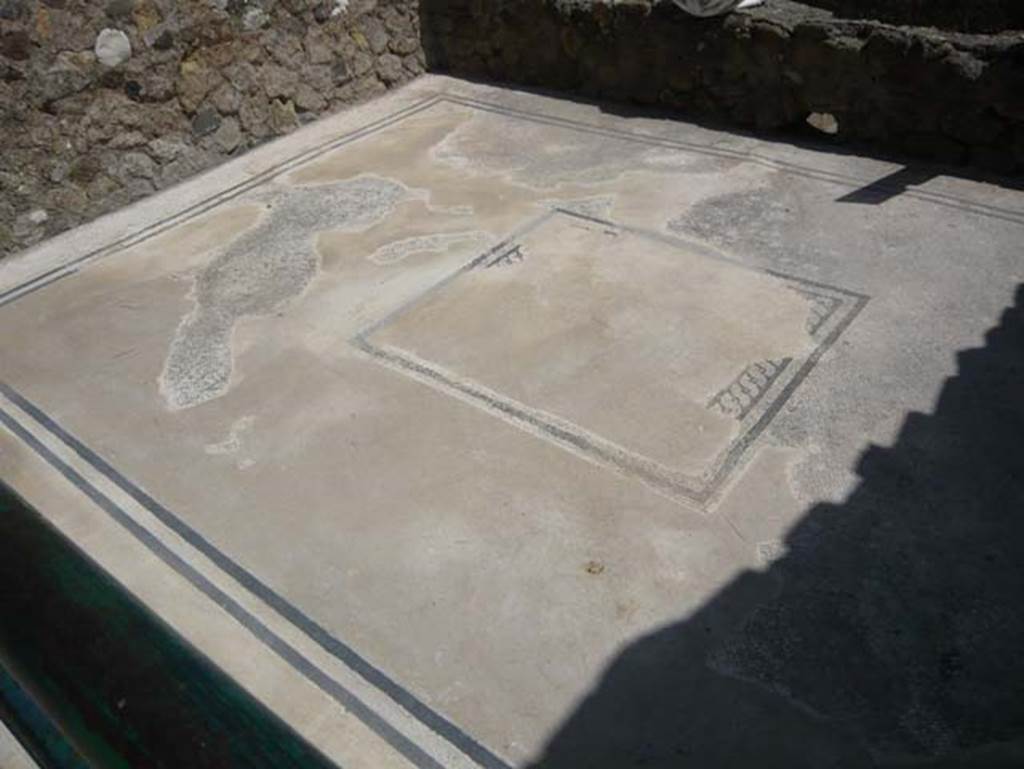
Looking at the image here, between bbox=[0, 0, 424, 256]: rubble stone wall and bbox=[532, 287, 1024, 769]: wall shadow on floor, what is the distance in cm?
286

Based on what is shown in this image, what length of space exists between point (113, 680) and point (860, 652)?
1467 mm

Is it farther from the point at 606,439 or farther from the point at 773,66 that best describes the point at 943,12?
the point at 606,439

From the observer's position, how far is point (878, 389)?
7.18 ft

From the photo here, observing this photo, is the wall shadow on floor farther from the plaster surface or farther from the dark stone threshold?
the dark stone threshold

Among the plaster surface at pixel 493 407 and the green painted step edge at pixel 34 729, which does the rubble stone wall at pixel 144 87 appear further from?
the green painted step edge at pixel 34 729

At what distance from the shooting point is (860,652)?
1581mm

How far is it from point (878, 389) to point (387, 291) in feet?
4.94

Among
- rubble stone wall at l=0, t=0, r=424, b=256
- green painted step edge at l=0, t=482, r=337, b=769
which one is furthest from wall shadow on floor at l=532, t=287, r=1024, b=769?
rubble stone wall at l=0, t=0, r=424, b=256

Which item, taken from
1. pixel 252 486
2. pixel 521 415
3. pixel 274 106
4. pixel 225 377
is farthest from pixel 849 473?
pixel 274 106

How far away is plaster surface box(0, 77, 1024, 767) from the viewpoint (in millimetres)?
1618

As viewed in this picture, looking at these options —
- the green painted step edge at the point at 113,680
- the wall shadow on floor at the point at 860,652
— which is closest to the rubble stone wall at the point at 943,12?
the wall shadow on floor at the point at 860,652

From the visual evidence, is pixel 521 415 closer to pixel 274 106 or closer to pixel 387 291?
pixel 387 291

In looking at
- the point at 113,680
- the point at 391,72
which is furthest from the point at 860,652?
the point at 391,72

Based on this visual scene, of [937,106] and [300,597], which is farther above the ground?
[937,106]
